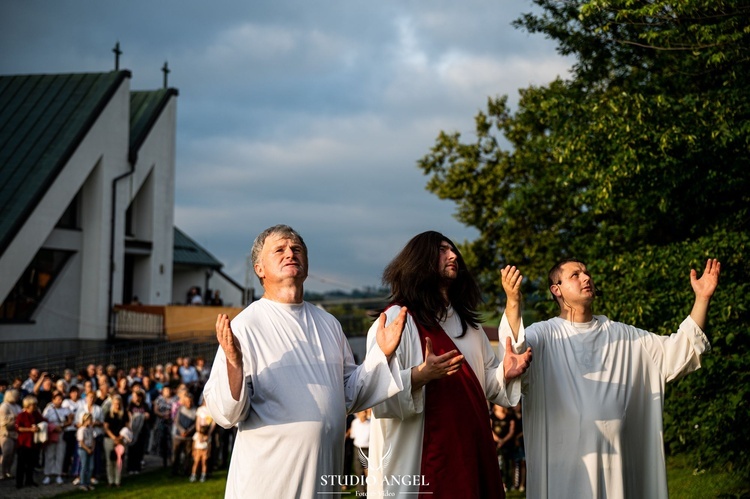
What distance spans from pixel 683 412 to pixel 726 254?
2355 millimetres

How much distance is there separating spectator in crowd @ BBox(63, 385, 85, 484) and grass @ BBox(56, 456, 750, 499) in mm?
1090

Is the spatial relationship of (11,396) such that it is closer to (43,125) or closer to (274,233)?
(274,233)

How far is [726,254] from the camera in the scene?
12922 mm

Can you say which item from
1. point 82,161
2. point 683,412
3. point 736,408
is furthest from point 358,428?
point 82,161

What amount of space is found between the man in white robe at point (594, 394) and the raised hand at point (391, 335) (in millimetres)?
1122

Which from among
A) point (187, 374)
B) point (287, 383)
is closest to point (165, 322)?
point (187, 374)

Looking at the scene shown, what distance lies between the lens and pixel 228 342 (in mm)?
5230

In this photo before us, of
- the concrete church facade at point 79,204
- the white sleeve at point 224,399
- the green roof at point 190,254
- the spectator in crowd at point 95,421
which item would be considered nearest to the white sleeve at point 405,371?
the white sleeve at point 224,399

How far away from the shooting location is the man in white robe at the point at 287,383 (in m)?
5.45

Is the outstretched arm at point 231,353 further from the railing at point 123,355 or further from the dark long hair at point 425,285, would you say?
the railing at point 123,355

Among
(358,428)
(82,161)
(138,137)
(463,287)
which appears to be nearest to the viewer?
(463,287)

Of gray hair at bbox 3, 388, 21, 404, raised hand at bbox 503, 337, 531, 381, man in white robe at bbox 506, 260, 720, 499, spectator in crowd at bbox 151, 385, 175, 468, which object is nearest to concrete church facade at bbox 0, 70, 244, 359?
spectator in crowd at bbox 151, 385, 175, 468

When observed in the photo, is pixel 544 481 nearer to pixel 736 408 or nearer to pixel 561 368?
pixel 561 368

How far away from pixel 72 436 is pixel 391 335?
14.6 meters
